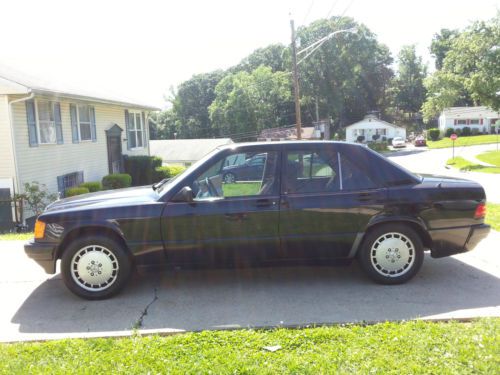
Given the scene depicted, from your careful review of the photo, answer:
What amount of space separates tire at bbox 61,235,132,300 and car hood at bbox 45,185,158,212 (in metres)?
0.41

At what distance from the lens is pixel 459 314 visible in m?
4.24

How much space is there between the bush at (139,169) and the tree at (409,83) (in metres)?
75.6

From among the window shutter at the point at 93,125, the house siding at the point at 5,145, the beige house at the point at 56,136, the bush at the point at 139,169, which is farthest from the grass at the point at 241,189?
the bush at the point at 139,169

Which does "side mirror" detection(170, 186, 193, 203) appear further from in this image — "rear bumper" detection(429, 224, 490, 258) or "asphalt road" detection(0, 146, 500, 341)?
"rear bumper" detection(429, 224, 490, 258)

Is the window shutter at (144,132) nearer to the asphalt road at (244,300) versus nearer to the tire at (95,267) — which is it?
the asphalt road at (244,300)

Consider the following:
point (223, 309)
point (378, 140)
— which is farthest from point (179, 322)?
point (378, 140)

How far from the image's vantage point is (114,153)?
21188mm

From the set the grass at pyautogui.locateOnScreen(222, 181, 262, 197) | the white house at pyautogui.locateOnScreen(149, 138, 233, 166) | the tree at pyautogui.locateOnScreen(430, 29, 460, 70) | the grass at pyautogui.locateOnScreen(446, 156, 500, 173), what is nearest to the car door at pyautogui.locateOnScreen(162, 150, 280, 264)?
the grass at pyautogui.locateOnScreen(222, 181, 262, 197)

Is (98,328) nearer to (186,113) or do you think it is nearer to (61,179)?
(61,179)

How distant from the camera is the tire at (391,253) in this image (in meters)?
5.04

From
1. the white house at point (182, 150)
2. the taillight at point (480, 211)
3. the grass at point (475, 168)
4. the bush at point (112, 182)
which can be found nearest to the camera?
the taillight at point (480, 211)

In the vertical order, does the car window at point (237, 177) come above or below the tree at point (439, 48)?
below

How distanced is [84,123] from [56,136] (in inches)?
102

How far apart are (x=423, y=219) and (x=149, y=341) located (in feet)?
10.4
